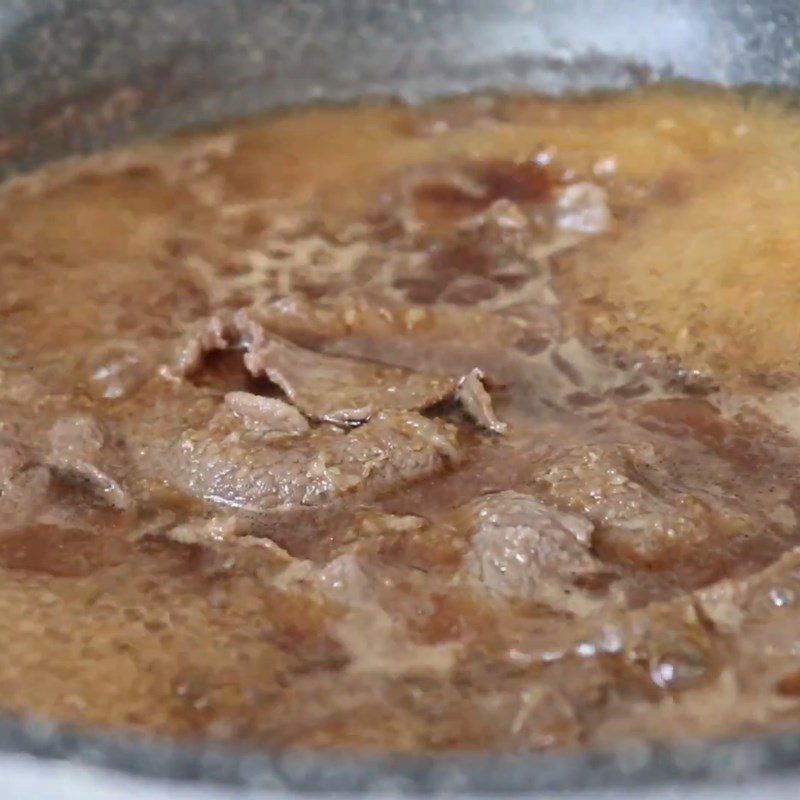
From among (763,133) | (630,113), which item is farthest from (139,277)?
(763,133)

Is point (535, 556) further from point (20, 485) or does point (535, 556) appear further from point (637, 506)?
point (20, 485)

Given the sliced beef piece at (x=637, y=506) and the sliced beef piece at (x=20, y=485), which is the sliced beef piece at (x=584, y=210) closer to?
the sliced beef piece at (x=637, y=506)

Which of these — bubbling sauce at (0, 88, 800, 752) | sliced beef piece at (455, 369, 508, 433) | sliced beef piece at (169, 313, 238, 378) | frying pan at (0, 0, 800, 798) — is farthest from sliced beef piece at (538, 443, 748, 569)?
frying pan at (0, 0, 800, 798)

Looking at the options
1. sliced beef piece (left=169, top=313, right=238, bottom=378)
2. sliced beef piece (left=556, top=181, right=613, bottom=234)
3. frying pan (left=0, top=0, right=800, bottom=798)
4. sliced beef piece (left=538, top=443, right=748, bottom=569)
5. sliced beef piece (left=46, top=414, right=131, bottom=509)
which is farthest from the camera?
frying pan (left=0, top=0, right=800, bottom=798)

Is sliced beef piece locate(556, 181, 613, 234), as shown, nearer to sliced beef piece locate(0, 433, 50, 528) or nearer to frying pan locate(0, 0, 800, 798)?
frying pan locate(0, 0, 800, 798)

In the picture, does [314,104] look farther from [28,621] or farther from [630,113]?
[28,621]

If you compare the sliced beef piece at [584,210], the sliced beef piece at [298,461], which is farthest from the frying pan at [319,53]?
the sliced beef piece at [298,461]
